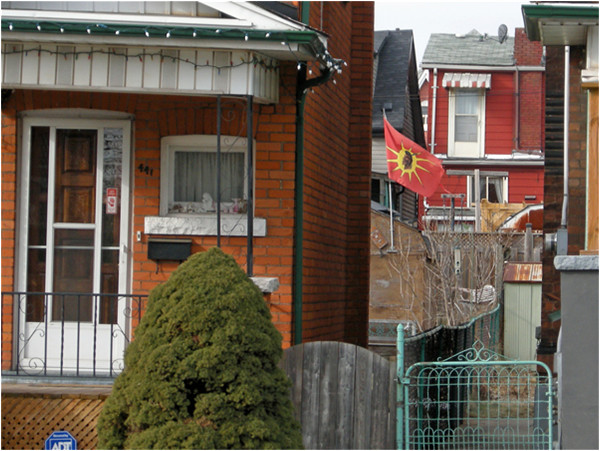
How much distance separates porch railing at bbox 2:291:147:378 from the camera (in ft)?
28.7

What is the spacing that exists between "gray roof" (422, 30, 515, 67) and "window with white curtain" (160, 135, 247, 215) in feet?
77.7

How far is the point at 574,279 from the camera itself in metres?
6.86

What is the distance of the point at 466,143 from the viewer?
31781 mm

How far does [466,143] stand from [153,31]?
2524 cm

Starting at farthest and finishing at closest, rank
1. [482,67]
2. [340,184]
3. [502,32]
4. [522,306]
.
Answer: [502,32] → [482,67] → [522,306] → [340,184]

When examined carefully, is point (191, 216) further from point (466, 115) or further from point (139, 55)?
point (466, 115)

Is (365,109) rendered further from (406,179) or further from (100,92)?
(100,92)

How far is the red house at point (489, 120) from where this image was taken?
3095 cm

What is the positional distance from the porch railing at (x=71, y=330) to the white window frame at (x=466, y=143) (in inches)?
947

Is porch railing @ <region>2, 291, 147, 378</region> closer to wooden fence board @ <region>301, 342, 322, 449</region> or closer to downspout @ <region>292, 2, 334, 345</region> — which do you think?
downspout @ <region>292, 2, 334, 345</region>

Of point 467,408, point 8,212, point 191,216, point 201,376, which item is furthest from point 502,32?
point 201,376

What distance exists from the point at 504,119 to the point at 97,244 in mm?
24378

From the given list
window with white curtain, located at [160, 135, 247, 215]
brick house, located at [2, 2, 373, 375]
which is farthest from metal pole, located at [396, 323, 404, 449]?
window with white curtain, located at [160, 135, 247, 215]

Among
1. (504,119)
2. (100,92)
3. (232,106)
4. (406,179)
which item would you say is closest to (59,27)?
(100,92)
